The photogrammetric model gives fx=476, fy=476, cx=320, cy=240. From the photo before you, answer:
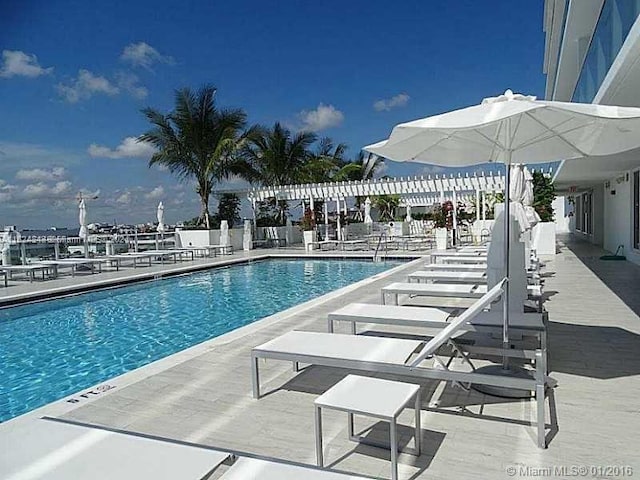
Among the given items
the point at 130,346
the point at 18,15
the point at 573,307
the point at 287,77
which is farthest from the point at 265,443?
the point at 287,77

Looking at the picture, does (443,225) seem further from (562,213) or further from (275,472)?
(562,213)

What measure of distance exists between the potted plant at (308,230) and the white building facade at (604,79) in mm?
9060

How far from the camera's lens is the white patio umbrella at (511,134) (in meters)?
3.25

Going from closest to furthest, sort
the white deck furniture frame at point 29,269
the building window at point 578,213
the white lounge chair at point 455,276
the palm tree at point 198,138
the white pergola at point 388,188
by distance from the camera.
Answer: the white lounge chair at point 455,276
the white deck furniture frame at point 29,269
the white pergola at point 388,188
the palm tree at point 198,138
the building window at point 578,213

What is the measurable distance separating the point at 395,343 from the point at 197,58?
71.3 ft

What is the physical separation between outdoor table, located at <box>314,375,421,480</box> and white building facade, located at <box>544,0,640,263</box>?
3540 millimetres

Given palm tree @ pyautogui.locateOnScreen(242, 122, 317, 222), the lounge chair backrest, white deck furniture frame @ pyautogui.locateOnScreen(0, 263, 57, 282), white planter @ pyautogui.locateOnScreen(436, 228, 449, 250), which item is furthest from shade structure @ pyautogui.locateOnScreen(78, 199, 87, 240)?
the lounge chair backrest

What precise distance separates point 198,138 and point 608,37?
16.8m

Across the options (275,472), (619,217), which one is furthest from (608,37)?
(619,217)

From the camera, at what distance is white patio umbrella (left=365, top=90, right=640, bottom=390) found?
325 cm

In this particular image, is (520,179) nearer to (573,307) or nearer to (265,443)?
(573,307)

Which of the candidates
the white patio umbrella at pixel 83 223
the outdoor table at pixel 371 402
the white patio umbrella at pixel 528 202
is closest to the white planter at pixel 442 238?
the white patio umbrella at pixel 528 202

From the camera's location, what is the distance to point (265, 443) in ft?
9.80

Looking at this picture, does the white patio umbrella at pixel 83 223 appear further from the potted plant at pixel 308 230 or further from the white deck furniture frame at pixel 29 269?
the potted plant at pixel 308 230
